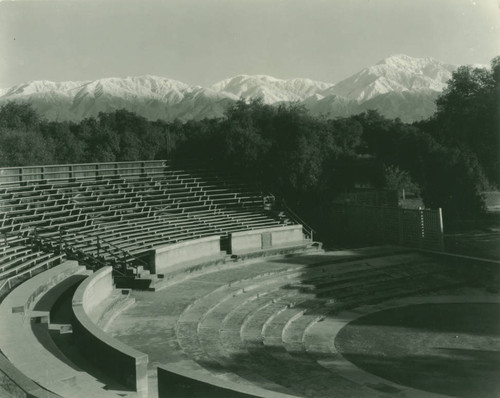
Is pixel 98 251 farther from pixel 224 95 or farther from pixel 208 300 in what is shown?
pixel 224 95

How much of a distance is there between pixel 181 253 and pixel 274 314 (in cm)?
511

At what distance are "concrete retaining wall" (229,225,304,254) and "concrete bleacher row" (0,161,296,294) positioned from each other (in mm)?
988

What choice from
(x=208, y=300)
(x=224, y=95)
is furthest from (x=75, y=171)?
(x=224, y=95)

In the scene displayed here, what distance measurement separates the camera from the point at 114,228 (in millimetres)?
19094

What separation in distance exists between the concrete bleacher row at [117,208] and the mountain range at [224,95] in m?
111

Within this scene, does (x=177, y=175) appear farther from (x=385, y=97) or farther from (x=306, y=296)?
(x=385, y=97)

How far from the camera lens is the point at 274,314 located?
13695 millimetres

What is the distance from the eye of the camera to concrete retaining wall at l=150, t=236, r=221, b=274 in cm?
1664

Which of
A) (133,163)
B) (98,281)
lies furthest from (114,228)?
(98,281)

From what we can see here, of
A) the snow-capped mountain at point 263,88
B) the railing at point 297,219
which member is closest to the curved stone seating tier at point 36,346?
the railing at point 297,219

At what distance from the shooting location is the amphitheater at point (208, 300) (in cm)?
855

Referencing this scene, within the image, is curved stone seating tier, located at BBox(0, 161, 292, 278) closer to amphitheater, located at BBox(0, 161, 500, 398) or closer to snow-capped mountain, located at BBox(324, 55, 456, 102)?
amphitheater, located at BBox(0, 161, 500, 398)

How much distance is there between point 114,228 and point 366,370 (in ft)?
36.1

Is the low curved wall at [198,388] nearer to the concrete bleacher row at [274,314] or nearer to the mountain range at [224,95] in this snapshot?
the concrete bleacher row at [274,314]
